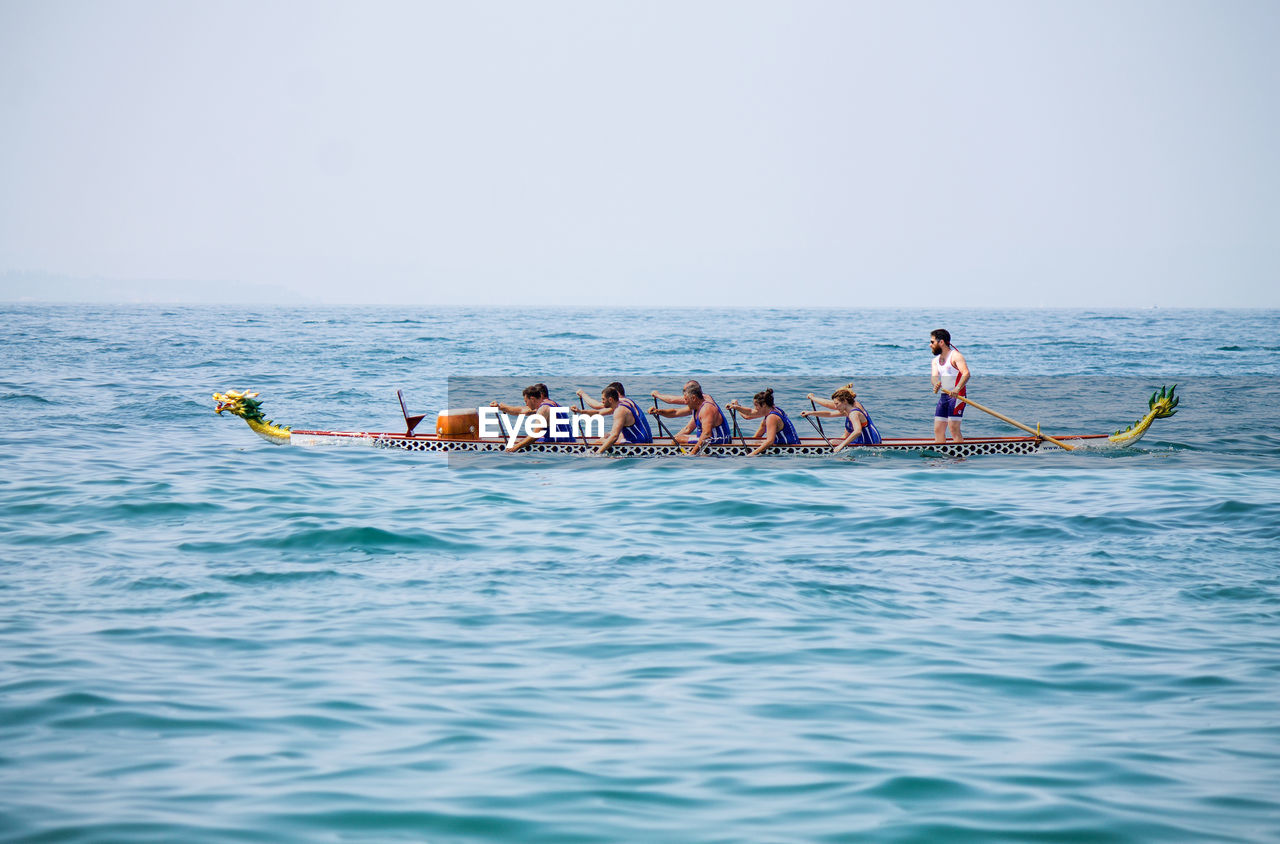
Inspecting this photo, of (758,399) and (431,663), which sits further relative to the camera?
(758,399)

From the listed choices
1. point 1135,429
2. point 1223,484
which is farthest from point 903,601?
point 1135,429

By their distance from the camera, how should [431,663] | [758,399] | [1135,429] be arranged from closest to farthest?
1. [431,663]
2. [758,399]
3. [1135,429]

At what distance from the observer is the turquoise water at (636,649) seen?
593cm

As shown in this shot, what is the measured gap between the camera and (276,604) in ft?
32.8

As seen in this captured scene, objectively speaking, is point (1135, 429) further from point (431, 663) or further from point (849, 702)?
point (431, 663)

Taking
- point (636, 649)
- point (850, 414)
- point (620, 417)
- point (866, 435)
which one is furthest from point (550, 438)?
point (636, 649)

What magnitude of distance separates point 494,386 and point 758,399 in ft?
80.4

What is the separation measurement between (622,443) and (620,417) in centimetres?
81

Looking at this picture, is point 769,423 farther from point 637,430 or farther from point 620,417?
point 620,417

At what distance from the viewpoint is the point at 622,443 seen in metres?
19.5

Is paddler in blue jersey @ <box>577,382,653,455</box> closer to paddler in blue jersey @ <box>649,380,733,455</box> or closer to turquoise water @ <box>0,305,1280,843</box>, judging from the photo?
paddler in blue jersey @ <box>649,380,733,455</box>

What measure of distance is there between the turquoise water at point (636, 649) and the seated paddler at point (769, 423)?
1.37 feet

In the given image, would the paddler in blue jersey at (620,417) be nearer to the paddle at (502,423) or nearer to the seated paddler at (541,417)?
the seated paddler at (541,417)

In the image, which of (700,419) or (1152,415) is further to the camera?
(1152,415)
